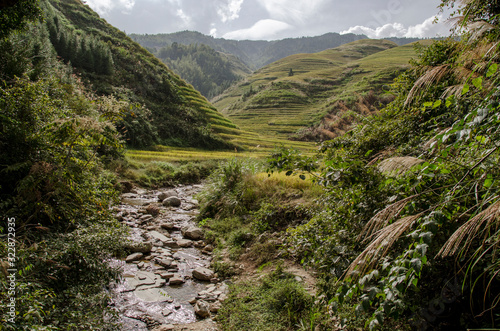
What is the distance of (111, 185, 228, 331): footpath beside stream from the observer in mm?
4348

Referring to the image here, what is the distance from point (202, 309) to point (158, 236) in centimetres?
403

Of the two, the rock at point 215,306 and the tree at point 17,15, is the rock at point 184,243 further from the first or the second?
the tree at point 17,15

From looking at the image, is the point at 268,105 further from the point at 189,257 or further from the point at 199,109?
the point at 189,257

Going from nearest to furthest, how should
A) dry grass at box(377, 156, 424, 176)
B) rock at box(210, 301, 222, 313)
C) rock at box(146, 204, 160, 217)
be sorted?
dry grass at box(377, 156, 424, 176)
rock at box(210, 301, 222, 313)
rock at box(146, 204, 160, 217)

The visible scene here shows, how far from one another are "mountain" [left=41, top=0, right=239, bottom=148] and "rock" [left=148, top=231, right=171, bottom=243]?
2332 cm

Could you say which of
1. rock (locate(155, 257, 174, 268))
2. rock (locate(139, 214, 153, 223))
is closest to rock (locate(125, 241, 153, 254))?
rock (locate(155, 257, 174, 268))

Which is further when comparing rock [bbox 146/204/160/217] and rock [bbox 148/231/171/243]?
rock [bbox 146/204/160/217]

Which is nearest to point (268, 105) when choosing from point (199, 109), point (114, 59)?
point (199, 109)

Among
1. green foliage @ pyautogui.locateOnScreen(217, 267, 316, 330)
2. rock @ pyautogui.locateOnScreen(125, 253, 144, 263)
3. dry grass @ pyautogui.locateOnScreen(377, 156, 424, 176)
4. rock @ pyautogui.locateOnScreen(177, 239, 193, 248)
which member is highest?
dry grass @ pyautogui.locateOnScreen(377, 156, 424, 176)

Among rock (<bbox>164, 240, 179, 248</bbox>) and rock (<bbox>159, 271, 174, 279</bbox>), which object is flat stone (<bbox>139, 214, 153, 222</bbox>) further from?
rock (<bbox>159, 271, 174, 279</bbox>)

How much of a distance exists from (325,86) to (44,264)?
98.2m

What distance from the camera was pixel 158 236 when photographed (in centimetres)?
792

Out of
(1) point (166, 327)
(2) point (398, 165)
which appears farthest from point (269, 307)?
(2) point (398, 165)

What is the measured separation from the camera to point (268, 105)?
278ft
